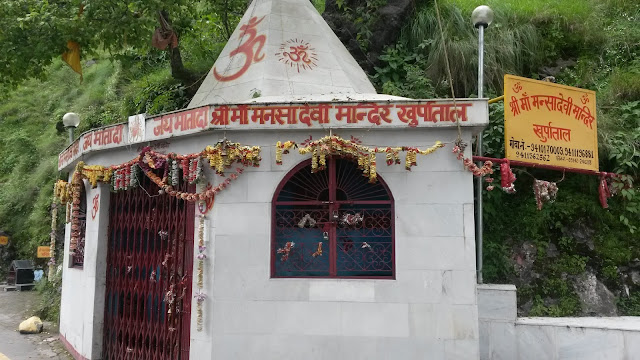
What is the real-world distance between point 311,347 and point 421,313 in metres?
1.43

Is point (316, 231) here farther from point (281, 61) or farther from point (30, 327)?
point (30, 327)

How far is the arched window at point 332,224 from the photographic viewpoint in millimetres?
6418

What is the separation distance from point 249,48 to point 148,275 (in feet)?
13.3

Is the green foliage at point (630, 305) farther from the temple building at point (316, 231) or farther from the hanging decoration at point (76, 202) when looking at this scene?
the hanging decoration at point (76, 202)

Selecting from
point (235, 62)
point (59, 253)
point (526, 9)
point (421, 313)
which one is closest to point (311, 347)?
point (421, 313)

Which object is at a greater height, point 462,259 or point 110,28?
point 110,28

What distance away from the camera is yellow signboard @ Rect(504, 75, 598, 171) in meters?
7.84

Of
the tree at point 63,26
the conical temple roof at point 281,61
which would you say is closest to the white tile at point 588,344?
the conical temple roof at point 281,61

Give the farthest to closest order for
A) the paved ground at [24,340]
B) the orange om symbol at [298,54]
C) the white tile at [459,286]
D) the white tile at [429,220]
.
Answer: the paved ground at [24,340], the orange om symbol at [298,54], the white tile at [429,220], the white tile at [459,286]

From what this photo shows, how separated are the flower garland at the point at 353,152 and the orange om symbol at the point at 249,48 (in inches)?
95.6

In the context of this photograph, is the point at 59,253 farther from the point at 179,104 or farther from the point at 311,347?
the point at 311,347

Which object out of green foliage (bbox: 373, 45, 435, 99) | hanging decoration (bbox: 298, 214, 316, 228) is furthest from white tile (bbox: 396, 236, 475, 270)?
green foliage (bbox: 373, 45, 435, 99)

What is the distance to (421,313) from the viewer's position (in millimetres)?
6125

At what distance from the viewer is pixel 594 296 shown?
27.8ft
